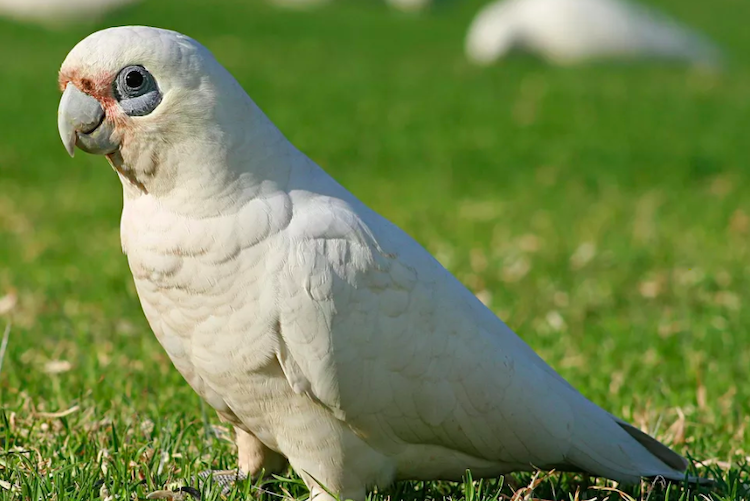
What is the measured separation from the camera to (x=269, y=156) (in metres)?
2.36

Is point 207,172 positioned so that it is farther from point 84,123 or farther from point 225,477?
point 225,477

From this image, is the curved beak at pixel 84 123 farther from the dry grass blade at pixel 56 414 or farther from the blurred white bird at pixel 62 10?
the blurred white bird at pixel 62 10

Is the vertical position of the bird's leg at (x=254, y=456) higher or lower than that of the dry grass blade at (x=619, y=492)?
lower

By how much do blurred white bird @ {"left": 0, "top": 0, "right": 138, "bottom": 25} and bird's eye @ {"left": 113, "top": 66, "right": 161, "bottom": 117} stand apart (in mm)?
11957

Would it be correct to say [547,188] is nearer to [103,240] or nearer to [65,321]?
[103,240]

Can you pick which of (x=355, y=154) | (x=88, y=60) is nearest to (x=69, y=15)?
(x=355, y=154)

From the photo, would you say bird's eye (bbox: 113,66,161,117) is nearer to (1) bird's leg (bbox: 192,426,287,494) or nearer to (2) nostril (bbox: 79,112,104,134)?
(2) nostril (bbox: 79,112,104,134)

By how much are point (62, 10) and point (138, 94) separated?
12.0 metres

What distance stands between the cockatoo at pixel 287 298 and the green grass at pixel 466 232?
218 millimetres

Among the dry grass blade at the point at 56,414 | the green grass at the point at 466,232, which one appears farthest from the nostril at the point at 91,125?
the dry grass blade at the point at 56,414

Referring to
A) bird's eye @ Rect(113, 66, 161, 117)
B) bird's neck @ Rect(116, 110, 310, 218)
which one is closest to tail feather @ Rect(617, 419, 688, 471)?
bird's neck @ Rect(116, 110, 310, 218)

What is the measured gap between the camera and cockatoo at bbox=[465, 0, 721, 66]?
503 inches

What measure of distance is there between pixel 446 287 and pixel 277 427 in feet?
1.90

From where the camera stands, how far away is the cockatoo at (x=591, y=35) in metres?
12.8
